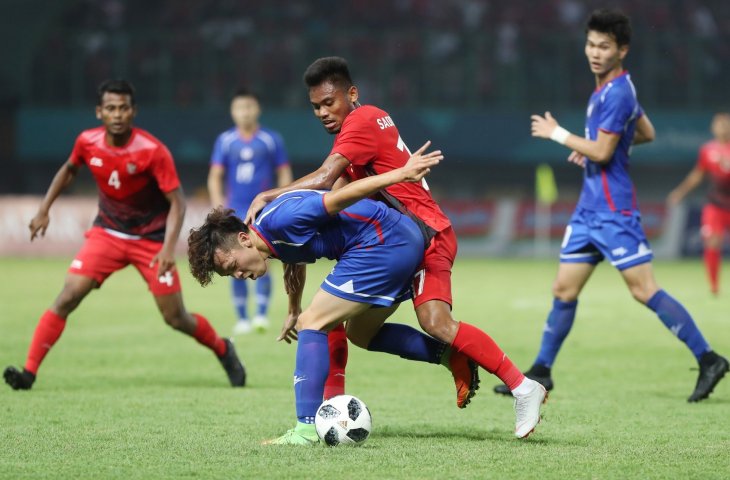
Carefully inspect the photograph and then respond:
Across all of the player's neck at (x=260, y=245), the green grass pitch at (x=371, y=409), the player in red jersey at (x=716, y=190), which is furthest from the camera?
the player in red jersey at (x=716, y=190)

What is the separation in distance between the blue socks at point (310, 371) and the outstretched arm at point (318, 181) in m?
0.65

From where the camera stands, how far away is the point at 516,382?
579cm

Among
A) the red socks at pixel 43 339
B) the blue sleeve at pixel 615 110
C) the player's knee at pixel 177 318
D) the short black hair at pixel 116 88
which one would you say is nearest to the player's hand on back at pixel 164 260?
the player's knee at pixel 177 318

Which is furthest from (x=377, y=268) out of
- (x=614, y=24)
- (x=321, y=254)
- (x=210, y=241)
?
(x=614, y=24)

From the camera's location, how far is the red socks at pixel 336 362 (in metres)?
6.21

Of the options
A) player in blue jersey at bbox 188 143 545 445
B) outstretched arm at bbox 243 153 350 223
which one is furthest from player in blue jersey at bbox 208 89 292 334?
player in blue jersey at bbox 188 143 545 445

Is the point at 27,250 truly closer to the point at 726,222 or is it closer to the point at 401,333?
the point at 726,222

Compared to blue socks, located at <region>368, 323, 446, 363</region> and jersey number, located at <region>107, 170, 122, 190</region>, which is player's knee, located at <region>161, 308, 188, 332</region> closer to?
jersey number, located at <region>107, 170, 122, 190</region>

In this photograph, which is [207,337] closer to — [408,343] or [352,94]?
[408,343]

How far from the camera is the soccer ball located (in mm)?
5535

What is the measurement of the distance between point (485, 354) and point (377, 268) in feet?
2.31

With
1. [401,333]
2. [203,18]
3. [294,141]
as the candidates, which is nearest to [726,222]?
[401,333]

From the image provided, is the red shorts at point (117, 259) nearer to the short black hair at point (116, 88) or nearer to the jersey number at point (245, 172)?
the short black hair at point (116, 88)

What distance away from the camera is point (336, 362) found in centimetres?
622
